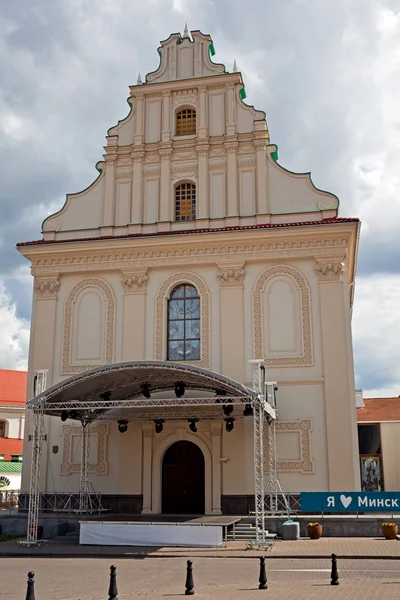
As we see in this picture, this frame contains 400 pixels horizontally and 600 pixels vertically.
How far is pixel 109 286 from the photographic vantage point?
91.0ft

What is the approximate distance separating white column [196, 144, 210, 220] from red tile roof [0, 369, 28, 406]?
109 ft

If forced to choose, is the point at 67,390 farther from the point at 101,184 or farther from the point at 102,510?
the point at 101,184

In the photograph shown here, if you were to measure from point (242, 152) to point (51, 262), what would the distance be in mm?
9494

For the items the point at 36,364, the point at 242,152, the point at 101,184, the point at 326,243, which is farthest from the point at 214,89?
the point at 36,364

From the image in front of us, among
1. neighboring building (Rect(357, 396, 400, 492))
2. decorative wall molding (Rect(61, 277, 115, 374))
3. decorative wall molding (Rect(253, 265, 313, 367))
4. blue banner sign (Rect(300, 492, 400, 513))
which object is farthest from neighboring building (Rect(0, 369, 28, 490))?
blue banner sign (Rect(300, 492, 400, 513))

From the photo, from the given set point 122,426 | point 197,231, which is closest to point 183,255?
point 197,231

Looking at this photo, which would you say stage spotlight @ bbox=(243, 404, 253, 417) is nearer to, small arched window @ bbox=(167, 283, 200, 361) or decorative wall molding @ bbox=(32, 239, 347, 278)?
small arched window @ bbox=(167, 283, 200, 361)

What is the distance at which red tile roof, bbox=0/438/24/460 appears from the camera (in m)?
53.6

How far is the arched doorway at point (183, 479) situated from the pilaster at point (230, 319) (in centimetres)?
349

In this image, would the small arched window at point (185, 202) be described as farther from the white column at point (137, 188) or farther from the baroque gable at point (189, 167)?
the white column at point (137, 188)

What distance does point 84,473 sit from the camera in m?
25.5

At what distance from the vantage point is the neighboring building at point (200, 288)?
24906 millimetres

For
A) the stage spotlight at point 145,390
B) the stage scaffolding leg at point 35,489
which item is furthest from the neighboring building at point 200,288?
the stage scaffolding leg at point 35,489

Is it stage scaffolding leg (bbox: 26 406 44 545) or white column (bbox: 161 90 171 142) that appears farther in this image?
white column (bbox: 161 90 171 142)
